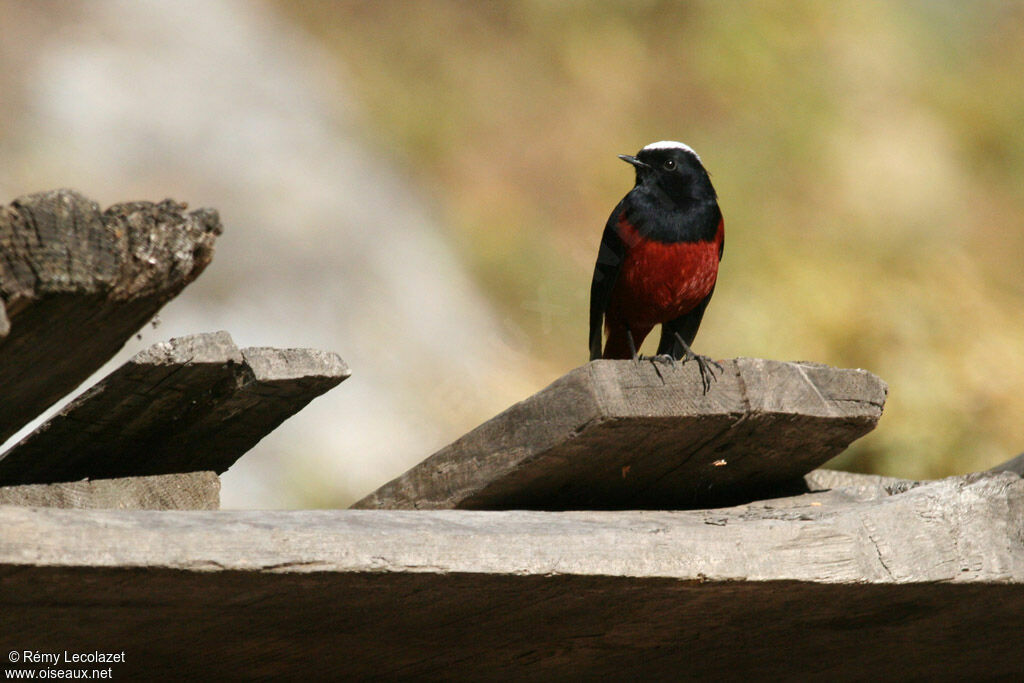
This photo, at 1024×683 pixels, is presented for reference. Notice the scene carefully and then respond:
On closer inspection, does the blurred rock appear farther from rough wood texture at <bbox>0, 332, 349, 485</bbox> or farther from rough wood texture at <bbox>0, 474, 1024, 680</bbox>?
rough wood texture at <bbox>0, 474, 1024, 680</bbox>

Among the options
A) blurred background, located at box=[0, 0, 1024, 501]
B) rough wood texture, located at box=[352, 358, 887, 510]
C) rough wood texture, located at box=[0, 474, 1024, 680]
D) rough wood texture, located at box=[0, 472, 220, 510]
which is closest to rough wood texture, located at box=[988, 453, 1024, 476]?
rough wood texture, located at box=[0, 474, 1024, 680]

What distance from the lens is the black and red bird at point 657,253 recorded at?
3.55 metres

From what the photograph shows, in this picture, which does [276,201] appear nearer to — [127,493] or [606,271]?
[606,271]

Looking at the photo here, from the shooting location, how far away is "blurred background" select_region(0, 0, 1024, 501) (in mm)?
8641

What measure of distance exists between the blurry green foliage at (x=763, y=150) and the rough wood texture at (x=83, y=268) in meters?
7.41

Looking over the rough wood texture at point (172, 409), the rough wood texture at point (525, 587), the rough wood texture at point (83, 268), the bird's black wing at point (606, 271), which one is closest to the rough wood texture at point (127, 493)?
the rough wood texture at point (172, 409)

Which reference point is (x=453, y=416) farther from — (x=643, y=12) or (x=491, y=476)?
(x=491, y=476)

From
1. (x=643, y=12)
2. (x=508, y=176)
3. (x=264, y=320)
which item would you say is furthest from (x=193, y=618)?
(x=643, y=12)

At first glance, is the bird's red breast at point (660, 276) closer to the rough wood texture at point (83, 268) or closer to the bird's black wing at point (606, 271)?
the bird's black wing at point (606, 271)

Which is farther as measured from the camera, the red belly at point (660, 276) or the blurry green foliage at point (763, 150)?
the blurry green foliage at point (763, 150)

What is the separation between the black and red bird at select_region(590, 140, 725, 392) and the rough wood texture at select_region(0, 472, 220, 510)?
179cm

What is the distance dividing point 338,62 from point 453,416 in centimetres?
365

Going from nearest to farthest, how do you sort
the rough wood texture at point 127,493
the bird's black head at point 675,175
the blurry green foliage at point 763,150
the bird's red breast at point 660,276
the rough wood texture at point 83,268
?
the rough wood texture at point 83,268 < the rough wood texture at point 127,493 < the bird's red breast at point 660,276 < the bird's black head at point 675,175 < the blurry green foliage at point 763,150

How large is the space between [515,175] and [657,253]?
24.1 ft
